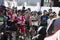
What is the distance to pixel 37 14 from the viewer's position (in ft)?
9.14

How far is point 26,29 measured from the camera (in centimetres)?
280

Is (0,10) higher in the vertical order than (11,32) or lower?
higher

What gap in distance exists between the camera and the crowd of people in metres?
2.77

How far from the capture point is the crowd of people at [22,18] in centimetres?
277

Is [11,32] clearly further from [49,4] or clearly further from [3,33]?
[49,4]

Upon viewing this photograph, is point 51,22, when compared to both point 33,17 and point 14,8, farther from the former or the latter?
point 14,8

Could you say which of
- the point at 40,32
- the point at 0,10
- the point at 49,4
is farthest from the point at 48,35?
the point at 0,10

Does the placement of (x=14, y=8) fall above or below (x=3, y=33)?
above

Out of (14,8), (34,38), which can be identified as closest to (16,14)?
(14,8)

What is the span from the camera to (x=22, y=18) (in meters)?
2.80

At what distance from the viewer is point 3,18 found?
2.79 metres

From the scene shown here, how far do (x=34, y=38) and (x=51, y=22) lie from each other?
0.21m

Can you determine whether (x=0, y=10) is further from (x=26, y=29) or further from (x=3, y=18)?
(x=26, y=29)

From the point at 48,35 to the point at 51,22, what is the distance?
0.39 feet
